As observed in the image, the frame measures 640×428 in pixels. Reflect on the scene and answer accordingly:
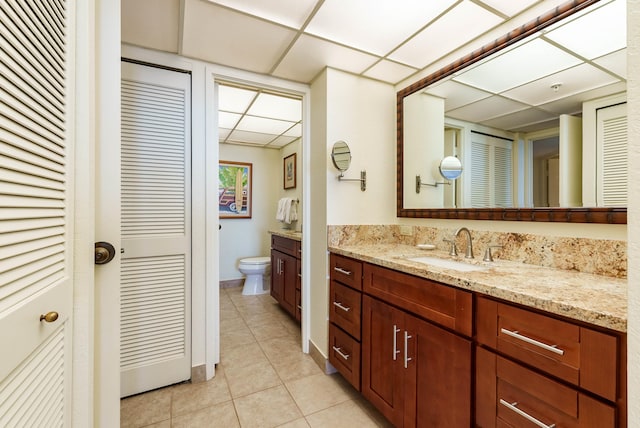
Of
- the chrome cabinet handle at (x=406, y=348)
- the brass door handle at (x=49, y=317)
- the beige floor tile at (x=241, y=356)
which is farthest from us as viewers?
the beige floor tile at (x=241, y=356)

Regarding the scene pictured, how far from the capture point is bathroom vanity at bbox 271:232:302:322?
103 inches

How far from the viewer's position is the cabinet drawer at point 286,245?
2.64 m

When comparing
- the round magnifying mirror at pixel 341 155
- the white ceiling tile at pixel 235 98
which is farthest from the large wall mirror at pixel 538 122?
the white ceiling tile at pixel 235 98

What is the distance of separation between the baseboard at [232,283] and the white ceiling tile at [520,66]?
3652 millimetres

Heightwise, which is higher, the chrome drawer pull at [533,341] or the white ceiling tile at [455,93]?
the white ceiling tile at [455,93]

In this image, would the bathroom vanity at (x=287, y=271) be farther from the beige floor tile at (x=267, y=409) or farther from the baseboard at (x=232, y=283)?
the baseboard at (x=232, y=283)

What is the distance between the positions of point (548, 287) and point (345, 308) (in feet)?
3.57

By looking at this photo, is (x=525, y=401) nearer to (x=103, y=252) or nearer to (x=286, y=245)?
(x=103, y=252)

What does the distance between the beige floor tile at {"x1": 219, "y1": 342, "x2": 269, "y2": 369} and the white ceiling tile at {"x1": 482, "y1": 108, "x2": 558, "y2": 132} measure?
2.19 m

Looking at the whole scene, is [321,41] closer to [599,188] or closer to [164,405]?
[599,188]

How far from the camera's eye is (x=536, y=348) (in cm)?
82

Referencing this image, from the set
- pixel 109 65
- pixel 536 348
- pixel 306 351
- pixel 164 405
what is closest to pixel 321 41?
pixel 109 65

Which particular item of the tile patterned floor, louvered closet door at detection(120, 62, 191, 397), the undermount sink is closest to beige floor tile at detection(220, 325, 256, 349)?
the tile patterned floor

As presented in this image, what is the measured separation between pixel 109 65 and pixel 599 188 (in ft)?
6.19
